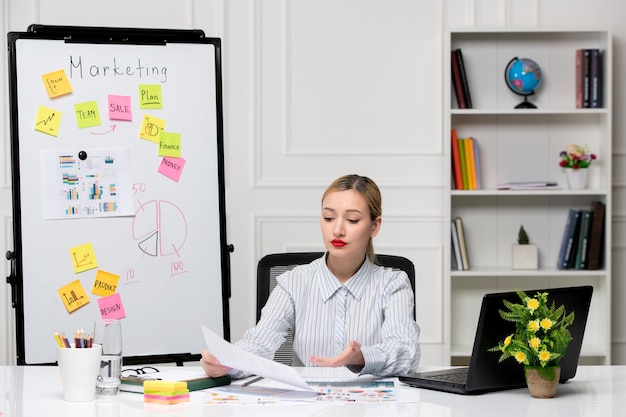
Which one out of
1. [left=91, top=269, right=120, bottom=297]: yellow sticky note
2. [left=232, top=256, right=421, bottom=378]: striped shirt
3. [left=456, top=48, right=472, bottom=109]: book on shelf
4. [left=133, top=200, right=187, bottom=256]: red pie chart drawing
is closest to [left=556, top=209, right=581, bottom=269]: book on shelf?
[left=456, top=48, right=472, bottom=109]: book on shelf

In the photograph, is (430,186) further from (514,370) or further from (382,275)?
(514,370)

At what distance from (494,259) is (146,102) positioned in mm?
1926

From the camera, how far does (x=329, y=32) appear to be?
4082mm

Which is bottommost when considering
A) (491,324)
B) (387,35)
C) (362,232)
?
(491,324)

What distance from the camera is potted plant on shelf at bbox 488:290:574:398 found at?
5.65 ft

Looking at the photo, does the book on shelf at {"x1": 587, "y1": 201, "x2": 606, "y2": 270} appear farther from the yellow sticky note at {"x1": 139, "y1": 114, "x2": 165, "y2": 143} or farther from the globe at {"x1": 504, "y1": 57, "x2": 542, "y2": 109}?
the yellow sticky note at {"x1": 139, "y1": 114, "x2": 165, "y2": 143}

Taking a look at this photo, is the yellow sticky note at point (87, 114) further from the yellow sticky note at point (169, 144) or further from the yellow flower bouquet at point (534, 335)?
the yellow flower bouquet at point (534, 335)

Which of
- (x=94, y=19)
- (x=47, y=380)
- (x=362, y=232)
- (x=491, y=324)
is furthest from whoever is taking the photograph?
(x=94, y=19)

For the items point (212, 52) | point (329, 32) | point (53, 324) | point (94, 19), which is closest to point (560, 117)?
point (329, 32)

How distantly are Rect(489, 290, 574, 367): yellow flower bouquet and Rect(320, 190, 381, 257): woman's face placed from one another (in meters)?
0.48

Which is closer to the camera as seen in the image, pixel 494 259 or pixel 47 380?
pixel 47 380

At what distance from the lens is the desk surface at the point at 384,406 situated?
63.5 inches

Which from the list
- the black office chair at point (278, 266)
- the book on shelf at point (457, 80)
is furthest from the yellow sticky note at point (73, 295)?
the book on shelf at point (457, 80)

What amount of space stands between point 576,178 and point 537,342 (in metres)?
2.45
